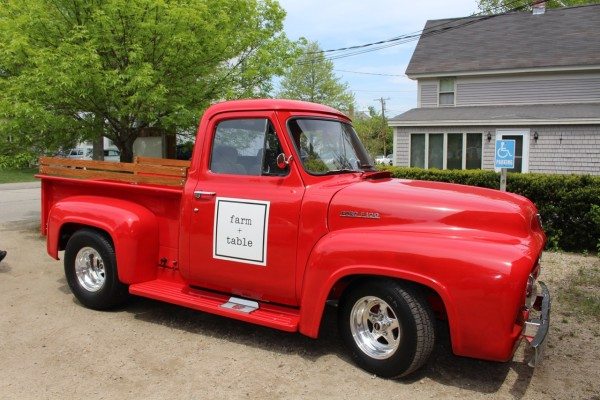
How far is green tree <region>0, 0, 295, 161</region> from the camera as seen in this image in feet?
24.6

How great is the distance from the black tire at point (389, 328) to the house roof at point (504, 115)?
1411 cm

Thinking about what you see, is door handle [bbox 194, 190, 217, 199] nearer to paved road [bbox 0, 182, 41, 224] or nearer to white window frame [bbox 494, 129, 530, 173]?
paved road [bbox 0, 182, 41, 224]

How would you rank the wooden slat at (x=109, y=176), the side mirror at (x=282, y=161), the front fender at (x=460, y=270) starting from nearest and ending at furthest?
the front fender at (x=460, y=270) → the side mirror at (x=282, y=161) → the wooden slat at (x=109, y=176)

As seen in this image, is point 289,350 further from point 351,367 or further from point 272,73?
point 272,73

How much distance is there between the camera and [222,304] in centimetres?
441

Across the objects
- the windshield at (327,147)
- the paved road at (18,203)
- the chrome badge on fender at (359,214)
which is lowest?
the paved road at (18,203)

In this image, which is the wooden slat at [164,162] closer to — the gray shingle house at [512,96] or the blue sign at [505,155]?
the blue sign at [505,155]

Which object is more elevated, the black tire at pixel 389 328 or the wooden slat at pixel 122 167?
the wooden slat at pixel 122 167

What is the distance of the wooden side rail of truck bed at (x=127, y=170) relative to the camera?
16.2ft

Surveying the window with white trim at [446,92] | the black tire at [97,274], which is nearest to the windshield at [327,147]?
the black tire at [97,274]

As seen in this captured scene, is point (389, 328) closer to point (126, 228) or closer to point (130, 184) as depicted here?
point (126, 228)

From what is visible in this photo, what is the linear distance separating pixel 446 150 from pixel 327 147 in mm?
13847

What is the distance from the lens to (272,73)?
9.28m

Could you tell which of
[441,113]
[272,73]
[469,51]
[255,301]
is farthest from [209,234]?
[469,51]
